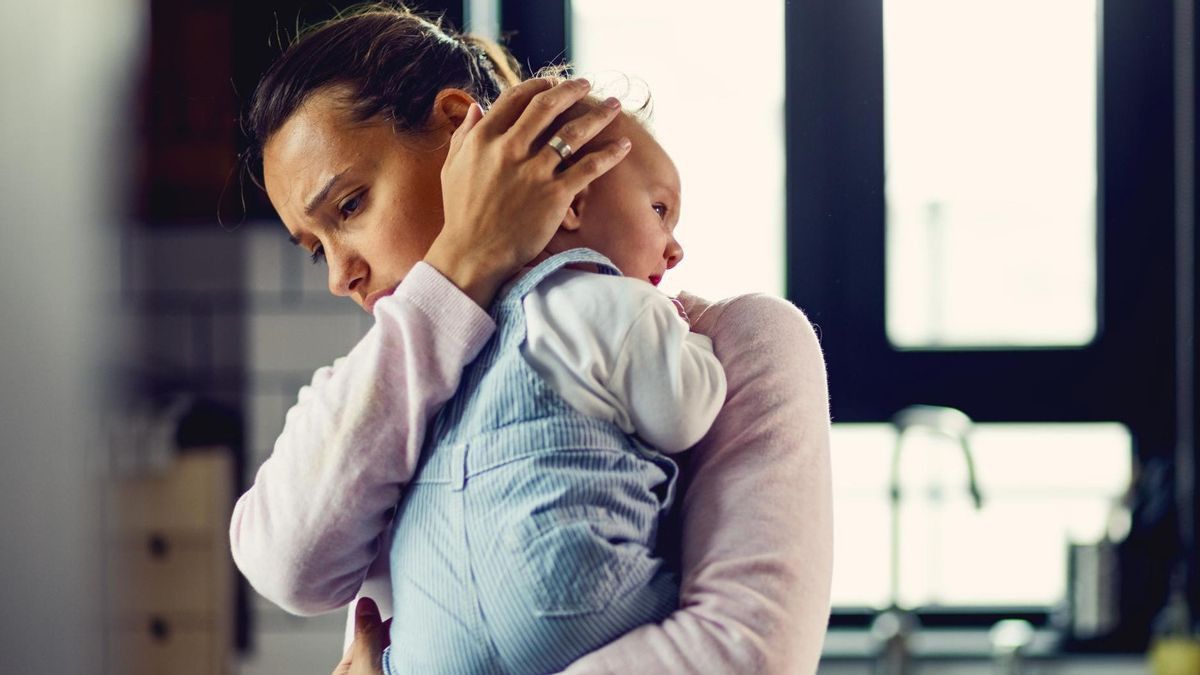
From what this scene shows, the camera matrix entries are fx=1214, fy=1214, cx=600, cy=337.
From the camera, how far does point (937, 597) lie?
4.74ft

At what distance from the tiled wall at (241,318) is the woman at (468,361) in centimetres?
82

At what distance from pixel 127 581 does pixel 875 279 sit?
0.84m

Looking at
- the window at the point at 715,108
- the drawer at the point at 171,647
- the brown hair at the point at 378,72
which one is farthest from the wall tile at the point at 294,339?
the brown hair at the point at 378,72

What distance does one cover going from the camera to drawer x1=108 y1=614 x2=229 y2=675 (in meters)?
1.30

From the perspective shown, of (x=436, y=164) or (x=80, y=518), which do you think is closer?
(x=436, y=164)

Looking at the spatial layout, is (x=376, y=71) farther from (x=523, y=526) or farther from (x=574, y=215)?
(x=523, y=526)

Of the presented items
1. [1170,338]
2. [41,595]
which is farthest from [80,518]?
[1170,338]

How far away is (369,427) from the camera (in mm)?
476

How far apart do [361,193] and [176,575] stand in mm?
878

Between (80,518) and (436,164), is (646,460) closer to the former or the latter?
(436,164)

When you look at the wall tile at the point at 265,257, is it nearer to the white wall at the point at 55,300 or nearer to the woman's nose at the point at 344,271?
the white wall at the point at 55,300

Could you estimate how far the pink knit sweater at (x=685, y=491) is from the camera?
1.48 feet

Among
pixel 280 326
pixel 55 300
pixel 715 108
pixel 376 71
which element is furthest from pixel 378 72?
pixel 280 326

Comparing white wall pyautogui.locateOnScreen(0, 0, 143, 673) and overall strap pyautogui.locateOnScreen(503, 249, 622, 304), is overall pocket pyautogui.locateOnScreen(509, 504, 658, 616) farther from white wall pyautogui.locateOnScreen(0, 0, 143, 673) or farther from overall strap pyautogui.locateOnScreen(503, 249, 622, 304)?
white wall pyautogui.locateOnScreen(0, 0, 143, 673)
